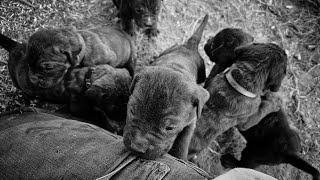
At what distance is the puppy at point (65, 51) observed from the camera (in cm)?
357

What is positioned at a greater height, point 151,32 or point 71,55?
point 71,55

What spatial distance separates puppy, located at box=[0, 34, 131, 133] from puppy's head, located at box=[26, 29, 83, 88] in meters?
0.14

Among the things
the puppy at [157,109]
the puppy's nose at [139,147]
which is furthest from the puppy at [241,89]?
the puppy's nose at [139,147]

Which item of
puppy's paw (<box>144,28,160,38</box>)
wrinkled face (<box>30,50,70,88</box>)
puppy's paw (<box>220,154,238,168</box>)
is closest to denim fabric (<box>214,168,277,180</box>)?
wrinkled face (<box>30,50,70,88</box>)

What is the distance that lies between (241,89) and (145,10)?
2486 mm

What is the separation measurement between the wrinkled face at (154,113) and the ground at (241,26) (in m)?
2.42

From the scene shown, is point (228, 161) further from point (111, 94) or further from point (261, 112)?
point (111, 94)

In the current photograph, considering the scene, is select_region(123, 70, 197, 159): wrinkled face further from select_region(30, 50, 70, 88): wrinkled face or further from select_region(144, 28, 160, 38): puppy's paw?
select_region(144, 28, 160, 38): puppy's paw

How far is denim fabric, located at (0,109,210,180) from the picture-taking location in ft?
7.84

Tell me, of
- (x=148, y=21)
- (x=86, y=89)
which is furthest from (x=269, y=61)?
(x=86, y=89)

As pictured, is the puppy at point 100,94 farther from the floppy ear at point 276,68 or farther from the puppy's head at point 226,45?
the floppy ear at point 276,68

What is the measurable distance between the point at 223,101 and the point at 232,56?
1.15 metres

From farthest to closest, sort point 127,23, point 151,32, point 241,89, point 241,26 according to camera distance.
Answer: point 241,26, point 151,32, point 127,23, point 241,89

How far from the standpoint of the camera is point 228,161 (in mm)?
5309
